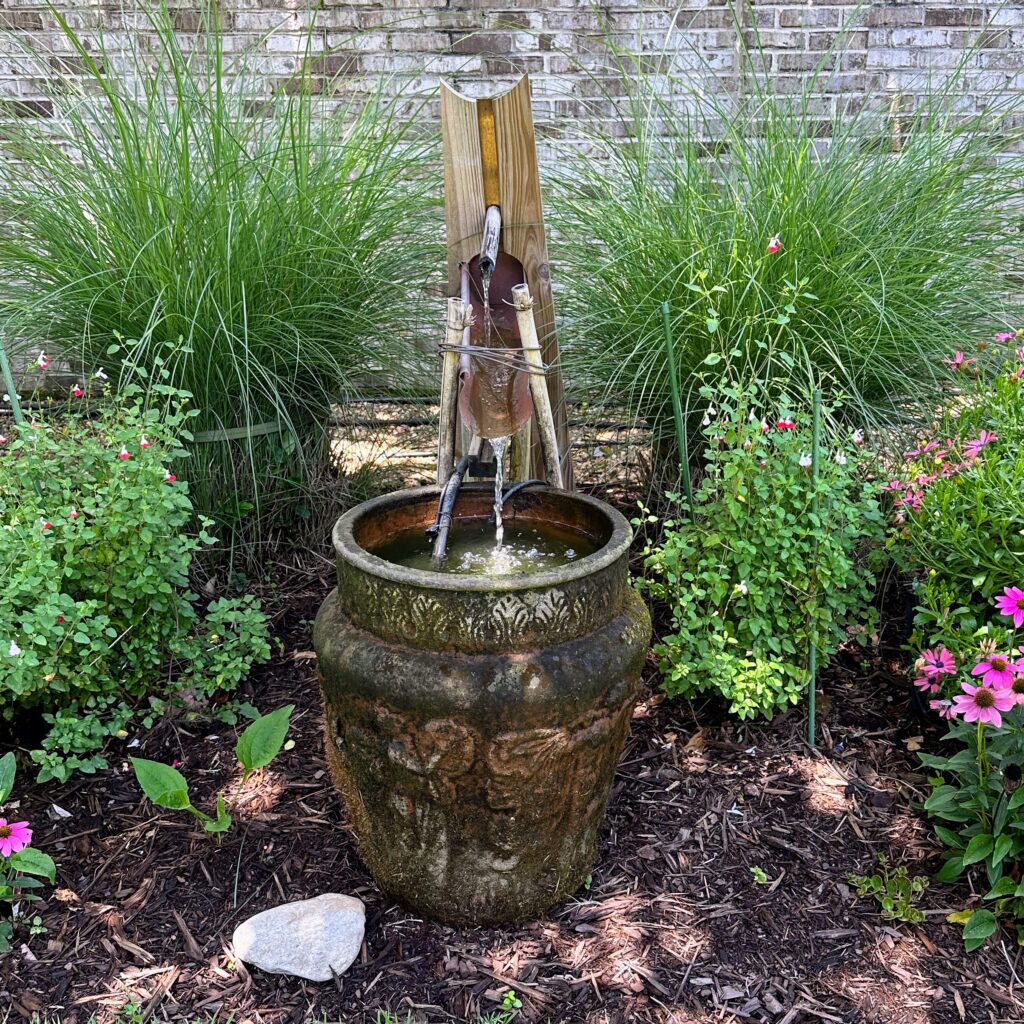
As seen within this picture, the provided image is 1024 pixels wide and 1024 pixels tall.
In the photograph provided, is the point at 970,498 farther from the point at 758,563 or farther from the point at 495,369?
the point at 495,369

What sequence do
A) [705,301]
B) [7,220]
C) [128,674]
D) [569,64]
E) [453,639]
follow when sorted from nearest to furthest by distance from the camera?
[453,639]
[128,674]
[705,301]
[7,220]
[569,64]

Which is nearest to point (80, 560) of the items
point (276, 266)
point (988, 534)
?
point (276, 266)

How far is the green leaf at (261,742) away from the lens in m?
2.10

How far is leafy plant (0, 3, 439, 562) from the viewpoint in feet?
8.85

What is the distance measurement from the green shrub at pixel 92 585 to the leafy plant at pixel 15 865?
0.71ft

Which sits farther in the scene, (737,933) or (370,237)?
(370,237)

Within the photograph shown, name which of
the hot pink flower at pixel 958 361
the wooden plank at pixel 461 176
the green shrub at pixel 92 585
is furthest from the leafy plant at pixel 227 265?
the hot pink flower at pixel 958 361

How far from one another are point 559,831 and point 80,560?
4.26ft

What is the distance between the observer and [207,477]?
2908 millimetres

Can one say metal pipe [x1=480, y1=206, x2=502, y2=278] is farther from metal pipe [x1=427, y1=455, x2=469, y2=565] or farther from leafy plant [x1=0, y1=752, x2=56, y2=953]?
leafy plant [x1=0, y1=752, x2=56, y2=953]

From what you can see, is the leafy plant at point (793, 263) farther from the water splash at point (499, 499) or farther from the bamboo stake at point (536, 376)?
the water splash at point (499, 499)

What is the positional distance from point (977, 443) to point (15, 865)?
2.32 meters

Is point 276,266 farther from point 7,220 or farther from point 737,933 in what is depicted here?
point 737,933

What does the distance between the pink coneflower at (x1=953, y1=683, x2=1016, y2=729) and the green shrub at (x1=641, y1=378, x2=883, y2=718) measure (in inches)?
22.5
